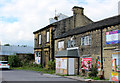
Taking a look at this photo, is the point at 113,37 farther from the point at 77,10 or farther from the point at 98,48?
the point at 77,10

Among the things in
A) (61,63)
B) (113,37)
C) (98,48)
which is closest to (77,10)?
(61,63)

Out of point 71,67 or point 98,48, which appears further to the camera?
point 71,67

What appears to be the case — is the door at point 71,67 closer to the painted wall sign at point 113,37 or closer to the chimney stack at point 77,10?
the painted wall sign at point 113,37

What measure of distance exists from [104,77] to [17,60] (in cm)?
2106

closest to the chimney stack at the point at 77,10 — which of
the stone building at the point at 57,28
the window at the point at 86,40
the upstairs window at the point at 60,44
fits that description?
the stone building at the point at 57,28

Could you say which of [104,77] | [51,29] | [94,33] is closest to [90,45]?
[94,33]

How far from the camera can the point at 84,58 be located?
A: 63.9ft

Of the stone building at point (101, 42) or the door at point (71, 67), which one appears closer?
the stone building at point (101, 42)

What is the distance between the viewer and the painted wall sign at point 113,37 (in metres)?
15.4

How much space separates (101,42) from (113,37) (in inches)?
65.2

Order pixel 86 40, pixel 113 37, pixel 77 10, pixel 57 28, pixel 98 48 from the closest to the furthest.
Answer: pixel 113 37, pixel 98 48, pixel 86 40, pixel 57 28, pixel 77 10

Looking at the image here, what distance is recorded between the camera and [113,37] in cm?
1576

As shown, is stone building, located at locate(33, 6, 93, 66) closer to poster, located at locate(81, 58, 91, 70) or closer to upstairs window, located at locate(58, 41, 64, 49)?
upstairs window, located at locate(58, 41, 64, 49)

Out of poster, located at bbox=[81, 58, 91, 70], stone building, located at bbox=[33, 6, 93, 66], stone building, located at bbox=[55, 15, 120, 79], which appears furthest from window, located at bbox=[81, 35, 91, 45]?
stone building, located at bbox=[33, 6, 93, 66]
